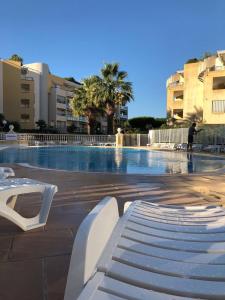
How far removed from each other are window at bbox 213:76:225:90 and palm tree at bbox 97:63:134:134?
27.2 ft

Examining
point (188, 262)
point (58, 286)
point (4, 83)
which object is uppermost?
point (4, 83)

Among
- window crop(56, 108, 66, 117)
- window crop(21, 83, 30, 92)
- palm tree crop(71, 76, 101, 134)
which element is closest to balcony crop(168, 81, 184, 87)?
palm tree crop(71, 76, 101, 134)

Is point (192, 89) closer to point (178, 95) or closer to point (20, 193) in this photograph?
point (178, 95)

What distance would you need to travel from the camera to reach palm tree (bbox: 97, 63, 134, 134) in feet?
118

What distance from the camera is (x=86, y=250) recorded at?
1.58 meters

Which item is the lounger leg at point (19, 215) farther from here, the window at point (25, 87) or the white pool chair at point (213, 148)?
the window at point (25, 87)

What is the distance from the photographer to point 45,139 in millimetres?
34406

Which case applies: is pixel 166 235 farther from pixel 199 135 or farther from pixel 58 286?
pixel 199 135

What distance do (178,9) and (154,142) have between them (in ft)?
37.7

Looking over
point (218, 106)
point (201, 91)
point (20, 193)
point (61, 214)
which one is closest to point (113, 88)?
point (201, 91)

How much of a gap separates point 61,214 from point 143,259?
3261 millimetres

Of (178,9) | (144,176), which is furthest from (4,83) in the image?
(144,176)

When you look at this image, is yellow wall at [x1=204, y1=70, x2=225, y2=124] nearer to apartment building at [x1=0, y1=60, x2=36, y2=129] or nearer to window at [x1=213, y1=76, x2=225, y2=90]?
window at [x1=213, y1=76, x2=225, y2=90]

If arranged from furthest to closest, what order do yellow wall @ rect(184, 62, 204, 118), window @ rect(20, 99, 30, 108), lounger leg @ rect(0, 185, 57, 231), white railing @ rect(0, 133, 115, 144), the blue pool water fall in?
1. window @ rect(20, 99, 30, 108)
2. yellow wall @ rect(184, 62, 204, 118)
3. white railing @ rect(0, 133, 115, 144)
4. the blue pool water
5. lounger leg @ rect(0, 185, 57, 231)
